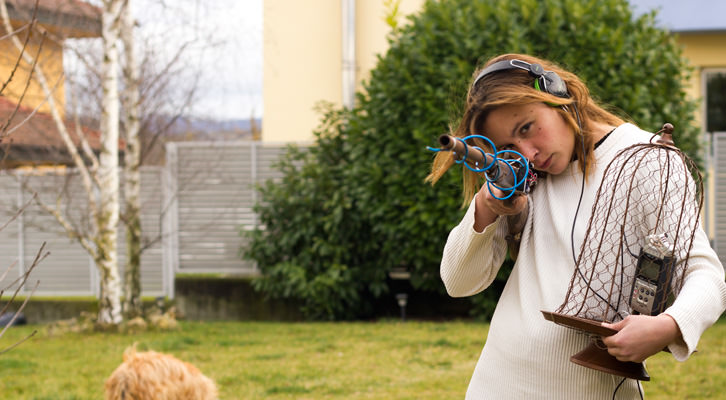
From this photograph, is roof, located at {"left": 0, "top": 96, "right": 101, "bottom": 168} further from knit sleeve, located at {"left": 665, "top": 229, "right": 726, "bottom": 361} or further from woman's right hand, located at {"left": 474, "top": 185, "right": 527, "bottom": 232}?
knit sleeve, located at {"left": 665, "top": 229, "right": 726, "bottom": 361}

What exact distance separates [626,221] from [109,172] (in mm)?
7374

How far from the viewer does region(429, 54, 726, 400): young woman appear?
2.05m

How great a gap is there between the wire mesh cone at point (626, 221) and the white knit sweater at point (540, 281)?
57 millimetres

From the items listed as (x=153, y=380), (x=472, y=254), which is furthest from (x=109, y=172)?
(x=472, y=254)

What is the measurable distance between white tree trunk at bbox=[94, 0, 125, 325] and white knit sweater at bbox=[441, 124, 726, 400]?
6.74 m

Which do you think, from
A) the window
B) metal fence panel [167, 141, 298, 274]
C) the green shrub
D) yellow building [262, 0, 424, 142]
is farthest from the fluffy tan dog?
Answer: the window

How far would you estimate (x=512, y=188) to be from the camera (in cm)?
198

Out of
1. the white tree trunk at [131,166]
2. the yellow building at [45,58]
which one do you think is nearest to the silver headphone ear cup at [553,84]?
the yellow building at [45,58]

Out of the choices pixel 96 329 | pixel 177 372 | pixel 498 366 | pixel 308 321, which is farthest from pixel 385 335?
pixel 498 366

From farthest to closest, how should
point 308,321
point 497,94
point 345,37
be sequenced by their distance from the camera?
point 345,37 → point 308,321 → point 497,94

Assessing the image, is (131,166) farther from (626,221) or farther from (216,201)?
(626,221)

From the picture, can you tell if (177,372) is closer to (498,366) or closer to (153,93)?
(498,366)

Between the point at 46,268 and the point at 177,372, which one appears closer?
the point at 177,372

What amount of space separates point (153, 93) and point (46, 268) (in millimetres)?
3763
